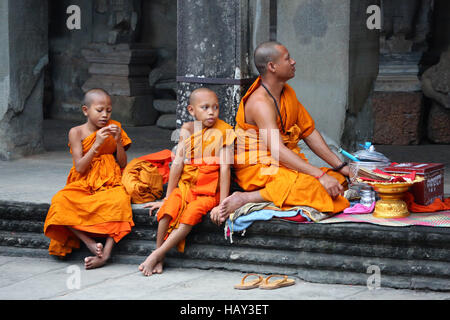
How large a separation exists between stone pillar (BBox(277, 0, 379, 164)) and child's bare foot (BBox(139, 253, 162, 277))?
5.47ft

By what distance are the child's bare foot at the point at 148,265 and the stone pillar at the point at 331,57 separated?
167 cm

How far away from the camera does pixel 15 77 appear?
6.83 metres

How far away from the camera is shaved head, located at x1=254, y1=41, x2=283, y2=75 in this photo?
4641mm

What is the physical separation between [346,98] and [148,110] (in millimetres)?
4499

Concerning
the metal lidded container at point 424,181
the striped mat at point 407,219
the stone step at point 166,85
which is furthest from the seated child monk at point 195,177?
the stone step at point 166,85

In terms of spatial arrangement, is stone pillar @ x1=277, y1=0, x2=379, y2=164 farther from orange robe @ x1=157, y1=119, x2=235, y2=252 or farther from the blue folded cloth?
the blue folded cloth

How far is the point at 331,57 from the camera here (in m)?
5.35

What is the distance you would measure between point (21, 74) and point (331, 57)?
9.62ft

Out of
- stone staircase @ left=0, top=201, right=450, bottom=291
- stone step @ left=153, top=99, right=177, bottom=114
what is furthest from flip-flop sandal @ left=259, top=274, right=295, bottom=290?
stone step @ left=153, top=99, right=177, bottom=114

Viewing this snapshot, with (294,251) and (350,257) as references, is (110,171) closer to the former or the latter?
(294,251)

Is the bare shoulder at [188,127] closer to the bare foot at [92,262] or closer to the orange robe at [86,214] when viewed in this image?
the orange robe at [86,214]

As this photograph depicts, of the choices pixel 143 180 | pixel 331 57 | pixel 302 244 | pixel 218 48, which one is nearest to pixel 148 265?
pixel 143 180

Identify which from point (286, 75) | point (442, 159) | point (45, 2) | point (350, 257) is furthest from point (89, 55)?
point (350, 257)

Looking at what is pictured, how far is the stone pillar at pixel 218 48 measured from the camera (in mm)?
5141
